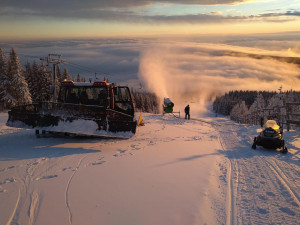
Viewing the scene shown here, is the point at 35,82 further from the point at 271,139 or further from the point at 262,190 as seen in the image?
the point at 262,190

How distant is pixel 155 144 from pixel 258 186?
4.71 metres

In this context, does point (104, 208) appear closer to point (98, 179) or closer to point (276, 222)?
point (98, 179)

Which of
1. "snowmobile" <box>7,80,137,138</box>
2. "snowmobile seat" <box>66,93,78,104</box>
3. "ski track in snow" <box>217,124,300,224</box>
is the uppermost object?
"snowmobile seat" <box>66,93,78,104</box>

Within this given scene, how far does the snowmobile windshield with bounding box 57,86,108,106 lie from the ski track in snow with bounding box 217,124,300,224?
18.9ft

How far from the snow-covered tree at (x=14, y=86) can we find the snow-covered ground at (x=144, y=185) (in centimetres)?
3764

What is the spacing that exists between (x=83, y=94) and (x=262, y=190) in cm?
778

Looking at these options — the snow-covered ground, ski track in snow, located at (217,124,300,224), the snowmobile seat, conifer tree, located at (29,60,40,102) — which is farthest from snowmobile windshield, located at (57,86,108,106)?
conifer tree, located at (29,60,40,102)

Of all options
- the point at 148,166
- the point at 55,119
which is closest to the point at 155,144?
the point at 148,166

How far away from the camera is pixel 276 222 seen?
3.95 m

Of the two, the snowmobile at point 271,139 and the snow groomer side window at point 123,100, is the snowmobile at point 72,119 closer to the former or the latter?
the snow groomer side window at point 123,100

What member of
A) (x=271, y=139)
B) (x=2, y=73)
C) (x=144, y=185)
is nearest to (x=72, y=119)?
(x=144, y=185)

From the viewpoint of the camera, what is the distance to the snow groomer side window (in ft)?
34.8

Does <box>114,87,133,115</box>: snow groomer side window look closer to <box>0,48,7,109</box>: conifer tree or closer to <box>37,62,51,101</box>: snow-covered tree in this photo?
<box>0,48,7,109</box>: conifer tree

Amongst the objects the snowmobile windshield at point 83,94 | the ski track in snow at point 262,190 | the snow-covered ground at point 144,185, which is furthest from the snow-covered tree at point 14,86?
the ski track in snow at point 262,190
